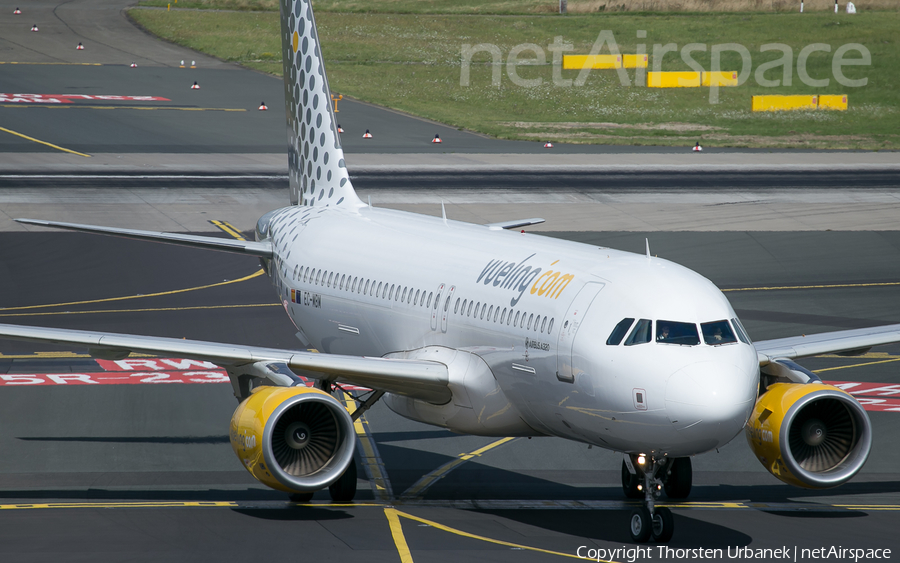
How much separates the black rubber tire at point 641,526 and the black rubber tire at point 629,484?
290 centimetres

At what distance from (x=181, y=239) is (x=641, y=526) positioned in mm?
14342

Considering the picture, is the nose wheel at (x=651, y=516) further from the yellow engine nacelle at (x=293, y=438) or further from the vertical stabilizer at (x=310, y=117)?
the vertical stabilizer at (x=310, y=117)

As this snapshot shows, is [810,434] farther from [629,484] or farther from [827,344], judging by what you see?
[629,484]

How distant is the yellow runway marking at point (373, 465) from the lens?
22250 millimetres

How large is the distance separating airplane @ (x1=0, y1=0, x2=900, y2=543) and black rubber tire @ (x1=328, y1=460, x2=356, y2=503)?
0.04m

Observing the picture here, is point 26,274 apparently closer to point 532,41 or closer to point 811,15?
point 532,41

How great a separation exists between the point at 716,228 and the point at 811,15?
280 ft

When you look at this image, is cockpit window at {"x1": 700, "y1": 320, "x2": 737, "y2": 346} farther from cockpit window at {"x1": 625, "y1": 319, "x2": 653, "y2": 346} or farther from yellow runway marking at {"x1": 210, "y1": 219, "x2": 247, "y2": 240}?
yellow runway marking at {"x1": 210, "y1": 219, "x2": 247, "y2": 240}

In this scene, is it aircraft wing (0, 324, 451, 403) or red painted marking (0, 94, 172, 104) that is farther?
red painted marking (0, 94, 172, 104)

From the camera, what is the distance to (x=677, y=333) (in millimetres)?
17531

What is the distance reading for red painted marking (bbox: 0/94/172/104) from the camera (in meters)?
82.9

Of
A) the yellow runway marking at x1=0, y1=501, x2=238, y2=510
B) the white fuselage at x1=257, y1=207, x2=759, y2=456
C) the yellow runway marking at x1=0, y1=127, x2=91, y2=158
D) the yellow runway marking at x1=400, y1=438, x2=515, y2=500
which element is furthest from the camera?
the yellow runway marking at x1=0, y1=127, x2=91, y2=158

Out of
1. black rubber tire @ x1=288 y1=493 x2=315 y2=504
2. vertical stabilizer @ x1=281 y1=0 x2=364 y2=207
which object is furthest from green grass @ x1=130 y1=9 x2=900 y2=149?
black rubber tire @ x1=288 y1=493 x2=315 y2=504

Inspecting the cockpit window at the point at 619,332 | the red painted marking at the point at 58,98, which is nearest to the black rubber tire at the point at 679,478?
the cockpit window at the point at 619,332
